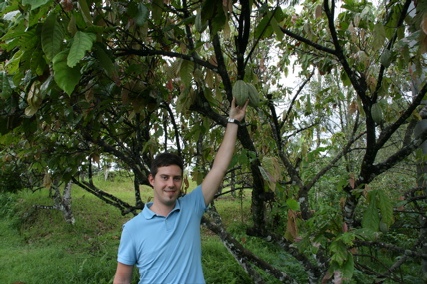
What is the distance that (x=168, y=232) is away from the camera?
4.82 ft

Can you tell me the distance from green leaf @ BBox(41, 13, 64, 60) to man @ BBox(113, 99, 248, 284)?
83 centimetres

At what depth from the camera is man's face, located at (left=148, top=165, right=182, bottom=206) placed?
1.51 meters

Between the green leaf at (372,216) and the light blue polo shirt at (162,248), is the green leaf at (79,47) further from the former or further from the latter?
the green leaf at (372,216)

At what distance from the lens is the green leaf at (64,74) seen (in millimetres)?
782

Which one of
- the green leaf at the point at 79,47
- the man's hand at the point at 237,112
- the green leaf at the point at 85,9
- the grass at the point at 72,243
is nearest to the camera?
the green leaf at the point at 79,47

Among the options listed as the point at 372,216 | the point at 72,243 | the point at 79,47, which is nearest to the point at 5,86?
the point at 79,47

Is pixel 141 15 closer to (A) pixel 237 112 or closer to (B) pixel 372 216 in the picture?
(A) pixel 237 112

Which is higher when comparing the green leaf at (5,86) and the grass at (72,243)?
the green leaf at (5,86)

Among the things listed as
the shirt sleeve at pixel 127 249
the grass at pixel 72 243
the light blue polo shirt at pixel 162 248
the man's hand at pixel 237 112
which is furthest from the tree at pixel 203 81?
the grass at pixel 72 243

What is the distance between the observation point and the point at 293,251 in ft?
6.90

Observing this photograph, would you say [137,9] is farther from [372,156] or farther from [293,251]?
[293,251]

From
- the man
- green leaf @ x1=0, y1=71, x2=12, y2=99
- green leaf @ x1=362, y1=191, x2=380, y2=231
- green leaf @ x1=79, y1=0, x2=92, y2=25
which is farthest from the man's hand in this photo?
green leaf @ x1=0, y1=71, x2=12, y2=99

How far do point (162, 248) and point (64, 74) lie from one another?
0.91 metres

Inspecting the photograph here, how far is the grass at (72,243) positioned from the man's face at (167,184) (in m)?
2.99
